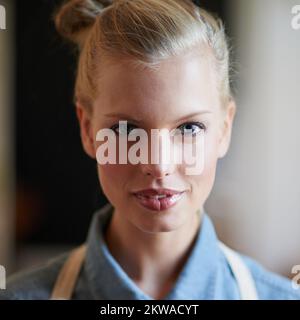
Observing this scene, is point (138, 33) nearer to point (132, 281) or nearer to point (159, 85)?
point (159, 85)

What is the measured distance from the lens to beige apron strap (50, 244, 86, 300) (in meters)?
0.54

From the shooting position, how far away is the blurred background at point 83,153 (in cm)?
57

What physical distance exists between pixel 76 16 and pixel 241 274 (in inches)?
13.5

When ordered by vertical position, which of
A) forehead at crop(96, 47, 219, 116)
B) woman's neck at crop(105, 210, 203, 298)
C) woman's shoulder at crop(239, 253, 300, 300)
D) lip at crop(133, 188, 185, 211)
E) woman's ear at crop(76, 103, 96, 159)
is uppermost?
forehead at crop(96, 47, 219, 116)

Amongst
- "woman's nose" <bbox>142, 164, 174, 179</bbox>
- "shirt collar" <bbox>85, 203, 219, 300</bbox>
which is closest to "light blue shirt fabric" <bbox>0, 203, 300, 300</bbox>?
"shirt collar" <bbox>85, 203, 219, 300</bbox>

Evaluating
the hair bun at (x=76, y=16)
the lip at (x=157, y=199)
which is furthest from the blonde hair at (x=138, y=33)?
the lip at (x=157, y=199)

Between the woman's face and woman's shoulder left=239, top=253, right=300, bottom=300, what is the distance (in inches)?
4.6

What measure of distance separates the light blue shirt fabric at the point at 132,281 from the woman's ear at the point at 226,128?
0.08m

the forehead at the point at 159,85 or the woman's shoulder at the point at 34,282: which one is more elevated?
the forehead at the point at 159,85

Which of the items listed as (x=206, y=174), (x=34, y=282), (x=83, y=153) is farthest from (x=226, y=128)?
(x=34, y=282)

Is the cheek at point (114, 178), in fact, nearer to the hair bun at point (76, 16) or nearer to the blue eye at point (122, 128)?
the blue eye at point (122, 128)

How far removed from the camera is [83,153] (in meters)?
0.57

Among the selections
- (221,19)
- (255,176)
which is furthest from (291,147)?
(221,19)

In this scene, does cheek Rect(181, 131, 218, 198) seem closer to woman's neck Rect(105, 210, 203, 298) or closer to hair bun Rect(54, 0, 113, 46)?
woman's neck Rect(105, 210, 203, 298)
